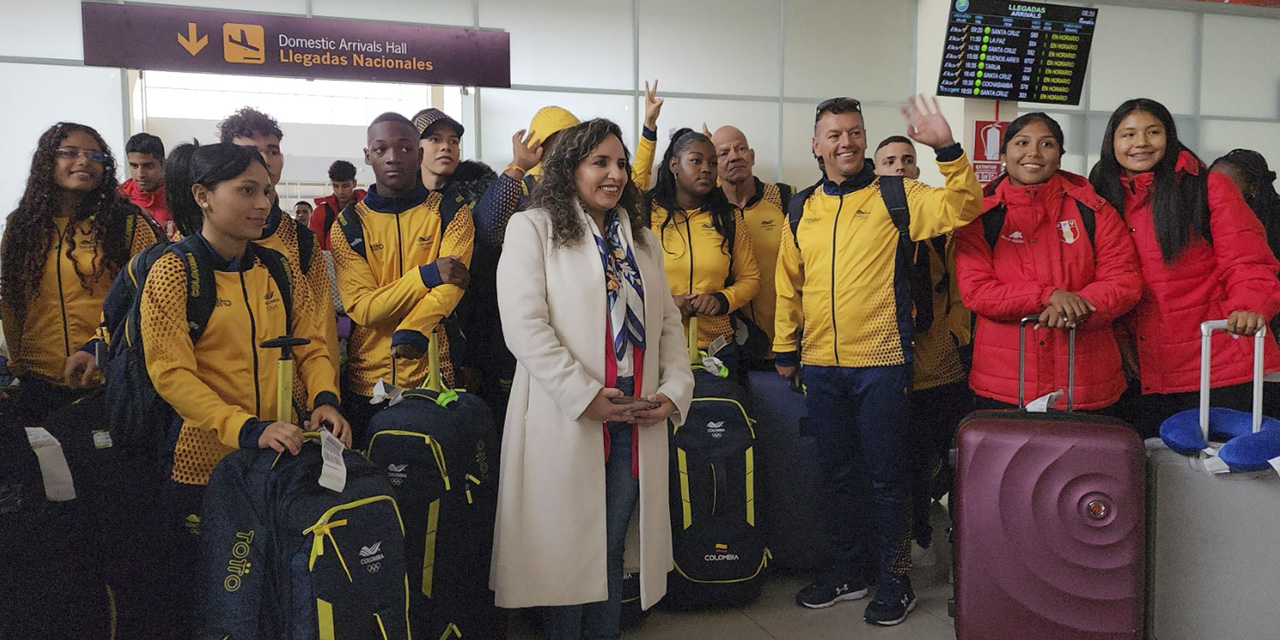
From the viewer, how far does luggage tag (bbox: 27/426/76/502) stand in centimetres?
217

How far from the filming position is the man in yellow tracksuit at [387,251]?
9.69 feet

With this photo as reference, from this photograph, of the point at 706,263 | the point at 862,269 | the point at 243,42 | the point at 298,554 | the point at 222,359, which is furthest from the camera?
the point at 243,42

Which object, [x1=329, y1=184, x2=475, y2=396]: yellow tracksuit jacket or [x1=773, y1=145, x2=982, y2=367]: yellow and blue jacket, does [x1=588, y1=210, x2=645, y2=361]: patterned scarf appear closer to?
[x1=329, y1=184, x2=475, y2=396]: yellow tracksuit jacket

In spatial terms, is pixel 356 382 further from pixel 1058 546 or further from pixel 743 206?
pixel 1058 546

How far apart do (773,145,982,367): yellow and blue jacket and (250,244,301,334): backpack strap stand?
1.77 metres

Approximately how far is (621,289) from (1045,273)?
149 cm

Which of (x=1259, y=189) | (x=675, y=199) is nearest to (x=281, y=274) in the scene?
(x=675, y=199)

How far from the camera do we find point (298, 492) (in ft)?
6.67

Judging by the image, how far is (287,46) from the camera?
641 cm

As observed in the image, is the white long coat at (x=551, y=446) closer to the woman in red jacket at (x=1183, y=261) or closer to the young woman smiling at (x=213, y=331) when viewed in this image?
the young woman smiling at (x=213, y=331)

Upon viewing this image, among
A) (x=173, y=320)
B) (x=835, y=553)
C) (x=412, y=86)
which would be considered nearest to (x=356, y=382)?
(x=173, y=320)

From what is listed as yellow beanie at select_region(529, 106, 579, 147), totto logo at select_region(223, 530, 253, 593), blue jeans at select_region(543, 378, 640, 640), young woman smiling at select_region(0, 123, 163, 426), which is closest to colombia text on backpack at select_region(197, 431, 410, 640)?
totto logo at select_region(223, 530, 253, 593)

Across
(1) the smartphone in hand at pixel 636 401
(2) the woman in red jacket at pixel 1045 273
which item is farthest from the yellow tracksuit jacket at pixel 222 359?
(2) the woman in red jacket at pixel 1045 273

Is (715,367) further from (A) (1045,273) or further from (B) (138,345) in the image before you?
(B) (138,345)
